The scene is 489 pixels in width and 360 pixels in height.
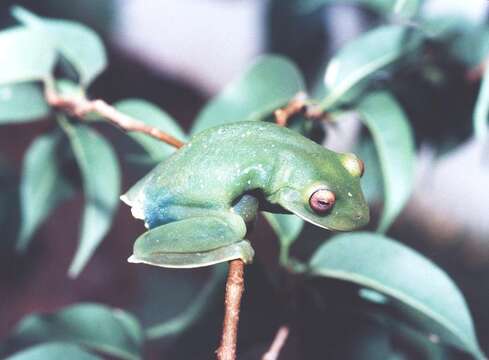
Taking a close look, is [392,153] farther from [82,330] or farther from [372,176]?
[82,330]

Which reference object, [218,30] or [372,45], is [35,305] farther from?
[372,45]

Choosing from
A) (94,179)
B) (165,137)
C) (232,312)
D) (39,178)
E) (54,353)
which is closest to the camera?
(232,312)

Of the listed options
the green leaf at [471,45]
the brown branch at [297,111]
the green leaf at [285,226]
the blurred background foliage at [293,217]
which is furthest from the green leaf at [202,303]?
the green leaf at [471,45]

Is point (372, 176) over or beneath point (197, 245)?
beneath

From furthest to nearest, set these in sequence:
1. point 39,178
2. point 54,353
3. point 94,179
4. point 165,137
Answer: point 39,178 → point 94,179 → point 54,353 → point 165,137

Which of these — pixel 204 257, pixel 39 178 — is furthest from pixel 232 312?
pixel 39 178

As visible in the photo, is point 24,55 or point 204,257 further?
point 24,55

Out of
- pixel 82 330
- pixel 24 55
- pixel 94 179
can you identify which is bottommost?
pixel 82 330

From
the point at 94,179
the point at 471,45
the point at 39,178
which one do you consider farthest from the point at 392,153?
the point at 39,178
